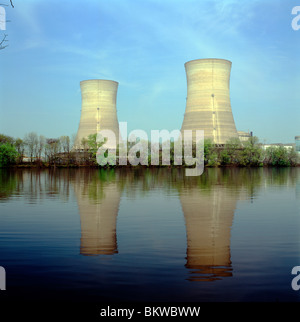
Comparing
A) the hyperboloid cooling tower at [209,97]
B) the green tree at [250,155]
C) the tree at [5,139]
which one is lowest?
the green tree at [250,155]

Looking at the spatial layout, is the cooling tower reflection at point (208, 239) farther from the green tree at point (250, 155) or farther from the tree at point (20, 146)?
the tree at point (20, 146)

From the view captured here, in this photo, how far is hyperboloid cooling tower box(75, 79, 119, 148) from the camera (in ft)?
133

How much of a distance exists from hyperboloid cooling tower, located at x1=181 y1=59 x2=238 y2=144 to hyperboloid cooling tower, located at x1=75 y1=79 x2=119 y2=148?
8.68m

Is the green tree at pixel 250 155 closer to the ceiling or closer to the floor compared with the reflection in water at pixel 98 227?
closer to the ceiling

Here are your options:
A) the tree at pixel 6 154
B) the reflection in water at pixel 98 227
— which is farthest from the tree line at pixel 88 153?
the reflection in water at pixel 98 227

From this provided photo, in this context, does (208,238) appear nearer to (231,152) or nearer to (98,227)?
(98,227)

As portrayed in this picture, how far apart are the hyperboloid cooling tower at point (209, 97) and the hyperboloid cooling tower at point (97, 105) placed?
8678 millimetres

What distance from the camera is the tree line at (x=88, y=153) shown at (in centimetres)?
4356

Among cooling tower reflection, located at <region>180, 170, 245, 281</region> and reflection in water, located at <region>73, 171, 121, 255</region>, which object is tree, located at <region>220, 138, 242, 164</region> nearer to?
cooling tower reflection, located at <region>180, 170, 245, 281</region>

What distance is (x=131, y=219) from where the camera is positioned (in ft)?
24.2

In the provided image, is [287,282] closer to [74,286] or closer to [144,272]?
[144,272]
